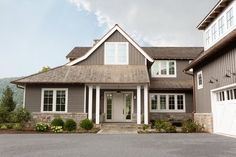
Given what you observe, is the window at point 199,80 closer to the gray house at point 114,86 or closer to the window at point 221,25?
the gray house at point 114,86

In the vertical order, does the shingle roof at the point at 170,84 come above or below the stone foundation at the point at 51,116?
above

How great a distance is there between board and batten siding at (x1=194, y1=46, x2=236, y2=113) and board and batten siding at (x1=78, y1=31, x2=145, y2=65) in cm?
Result: 458

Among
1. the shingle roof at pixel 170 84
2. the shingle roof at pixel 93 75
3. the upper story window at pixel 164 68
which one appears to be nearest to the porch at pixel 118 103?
the shingle roof at pixel 93 75

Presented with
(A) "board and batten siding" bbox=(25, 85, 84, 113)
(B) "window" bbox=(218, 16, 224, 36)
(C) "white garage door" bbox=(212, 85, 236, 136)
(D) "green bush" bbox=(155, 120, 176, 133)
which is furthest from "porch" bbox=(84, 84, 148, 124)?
(B) "window" bbox=(218, 16, 224, 36)

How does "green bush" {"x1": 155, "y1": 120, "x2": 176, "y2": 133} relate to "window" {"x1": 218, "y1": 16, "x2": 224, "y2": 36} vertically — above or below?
below

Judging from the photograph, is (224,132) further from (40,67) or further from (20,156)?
(40,67)

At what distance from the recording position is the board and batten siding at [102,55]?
70.6 ft

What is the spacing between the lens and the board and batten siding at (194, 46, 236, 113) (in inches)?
493

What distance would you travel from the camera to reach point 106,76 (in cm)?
1998

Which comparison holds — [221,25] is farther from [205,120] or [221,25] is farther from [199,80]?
[205,120]

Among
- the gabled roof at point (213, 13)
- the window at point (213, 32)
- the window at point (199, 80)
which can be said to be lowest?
the window at point (199, 80)

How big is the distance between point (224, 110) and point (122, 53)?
32.5ft

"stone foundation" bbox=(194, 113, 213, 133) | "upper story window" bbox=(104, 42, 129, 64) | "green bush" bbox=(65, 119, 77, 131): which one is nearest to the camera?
"stone foundation" bbox=(194, 113, 213, 133)

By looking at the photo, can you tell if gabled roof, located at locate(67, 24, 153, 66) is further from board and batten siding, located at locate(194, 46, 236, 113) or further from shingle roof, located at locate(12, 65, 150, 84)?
board and batten siding, located at locate(194, 46, 236, 113)
